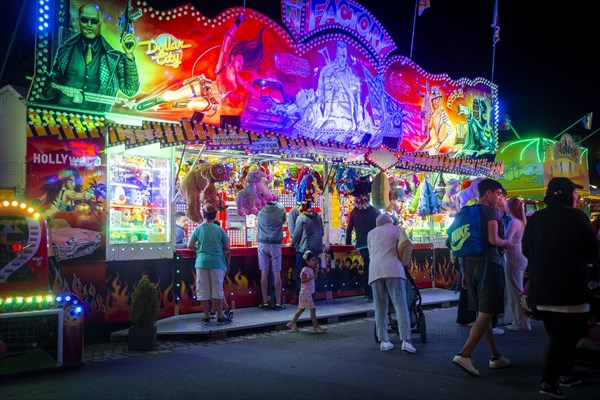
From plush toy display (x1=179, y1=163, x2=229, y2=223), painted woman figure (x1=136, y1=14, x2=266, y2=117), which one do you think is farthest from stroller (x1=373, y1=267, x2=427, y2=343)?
painted woman figure (x1=136, y1=14, x2=266, y2=117)

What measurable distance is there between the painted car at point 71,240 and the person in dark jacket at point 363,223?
5.78 meters

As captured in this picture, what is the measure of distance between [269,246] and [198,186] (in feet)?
6.27

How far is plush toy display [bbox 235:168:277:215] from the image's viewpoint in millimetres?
11531

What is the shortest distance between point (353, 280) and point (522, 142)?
1084 centimetres

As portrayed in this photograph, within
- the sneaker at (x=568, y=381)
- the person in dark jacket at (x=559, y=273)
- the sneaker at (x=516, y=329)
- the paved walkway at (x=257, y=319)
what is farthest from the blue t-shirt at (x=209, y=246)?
the sneaker at (x=568, y=381)

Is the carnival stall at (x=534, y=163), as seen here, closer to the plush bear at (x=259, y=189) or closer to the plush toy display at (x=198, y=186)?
the plush bear at (x=259, y=189)

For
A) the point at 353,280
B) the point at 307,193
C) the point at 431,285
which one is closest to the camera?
the point at 307,193

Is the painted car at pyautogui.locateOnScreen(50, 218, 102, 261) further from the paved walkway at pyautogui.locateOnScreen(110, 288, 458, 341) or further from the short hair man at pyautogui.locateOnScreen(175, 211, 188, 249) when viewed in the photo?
the short hair man at pyautogui.locateOnScreen(175, 211, 188, 249)

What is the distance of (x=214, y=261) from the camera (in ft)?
32.3

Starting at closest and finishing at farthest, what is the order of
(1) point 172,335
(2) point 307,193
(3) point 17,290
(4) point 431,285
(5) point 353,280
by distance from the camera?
(3) point 17,290 < (1) point 172,335 < (2) point 307,193 < (5) point 353,280 < (4) point 431,285

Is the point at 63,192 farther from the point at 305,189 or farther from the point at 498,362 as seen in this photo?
the point at 498,362

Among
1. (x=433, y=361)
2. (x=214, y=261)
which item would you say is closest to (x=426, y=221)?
Answer: (x=214, y=261)

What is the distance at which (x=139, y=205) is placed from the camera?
407 inches

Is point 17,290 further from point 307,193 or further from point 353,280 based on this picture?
point 353,280
